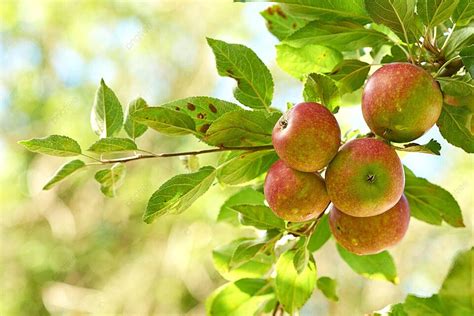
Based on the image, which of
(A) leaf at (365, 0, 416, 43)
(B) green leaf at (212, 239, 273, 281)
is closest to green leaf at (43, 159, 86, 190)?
(B) green leaf at (212, 239, 273, 281)

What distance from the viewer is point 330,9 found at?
23.5 inches

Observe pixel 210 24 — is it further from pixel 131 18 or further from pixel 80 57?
pixel 80 57

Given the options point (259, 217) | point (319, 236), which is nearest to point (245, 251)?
point (259, 217)

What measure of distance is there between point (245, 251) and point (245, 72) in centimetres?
19

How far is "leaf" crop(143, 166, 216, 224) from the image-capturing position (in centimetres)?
55

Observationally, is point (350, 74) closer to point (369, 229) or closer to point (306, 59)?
point (306, 59)

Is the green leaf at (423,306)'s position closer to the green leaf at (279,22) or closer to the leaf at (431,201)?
the leaf at (431,201)

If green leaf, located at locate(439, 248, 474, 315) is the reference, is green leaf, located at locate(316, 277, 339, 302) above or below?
below

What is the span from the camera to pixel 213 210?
2959 mm

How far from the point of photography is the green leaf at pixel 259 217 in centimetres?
59

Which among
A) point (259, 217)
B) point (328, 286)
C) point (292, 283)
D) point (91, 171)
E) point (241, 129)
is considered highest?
point (241, 129)

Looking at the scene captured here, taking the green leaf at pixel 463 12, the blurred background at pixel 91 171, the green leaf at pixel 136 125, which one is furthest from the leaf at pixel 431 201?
the blurred background at pixel 91 171

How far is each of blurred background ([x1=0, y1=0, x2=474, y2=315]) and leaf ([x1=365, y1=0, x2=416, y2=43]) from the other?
2.85m

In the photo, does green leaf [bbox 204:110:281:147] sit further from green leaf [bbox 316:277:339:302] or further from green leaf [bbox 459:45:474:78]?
green leaf [bbox 316:277:339:302]
